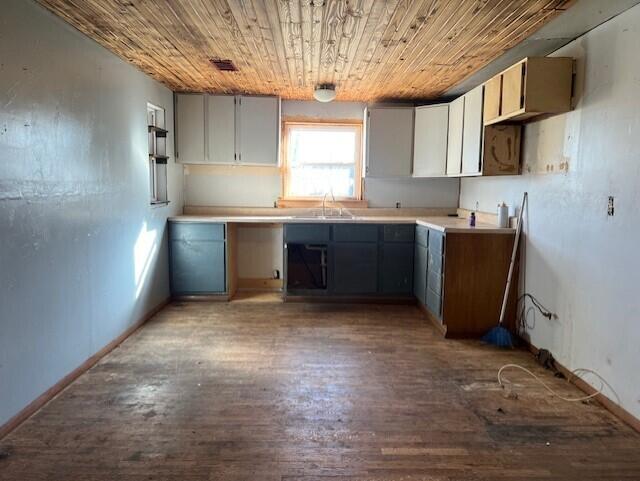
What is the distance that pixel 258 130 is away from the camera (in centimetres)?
506

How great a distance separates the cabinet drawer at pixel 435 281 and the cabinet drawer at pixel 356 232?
80cm

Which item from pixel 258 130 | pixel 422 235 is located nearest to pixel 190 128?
pixel 258 130

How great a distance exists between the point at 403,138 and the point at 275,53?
2.18m

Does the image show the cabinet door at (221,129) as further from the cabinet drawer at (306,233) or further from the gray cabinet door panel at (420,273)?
the gray cabinet door panel at (420,273)

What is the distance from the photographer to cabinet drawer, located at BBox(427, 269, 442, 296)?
156 inches

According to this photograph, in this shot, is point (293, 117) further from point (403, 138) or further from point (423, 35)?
point (423, 35)

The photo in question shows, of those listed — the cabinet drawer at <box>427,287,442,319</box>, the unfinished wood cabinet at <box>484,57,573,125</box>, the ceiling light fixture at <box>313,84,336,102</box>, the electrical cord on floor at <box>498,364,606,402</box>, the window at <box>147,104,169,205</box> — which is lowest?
the electrical cord on floor at <box>498,364,606,402</box>

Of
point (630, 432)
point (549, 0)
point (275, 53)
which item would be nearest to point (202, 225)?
point (275, 53)

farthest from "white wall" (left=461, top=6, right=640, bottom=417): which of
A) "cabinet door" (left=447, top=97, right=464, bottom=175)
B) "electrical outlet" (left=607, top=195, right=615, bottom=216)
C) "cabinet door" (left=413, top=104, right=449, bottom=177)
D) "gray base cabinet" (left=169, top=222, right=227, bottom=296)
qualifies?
A: "gray base cabinet" (left=169, top=222, right=227, bottom=296)

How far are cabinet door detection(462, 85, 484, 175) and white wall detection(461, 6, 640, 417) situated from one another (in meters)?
0.49

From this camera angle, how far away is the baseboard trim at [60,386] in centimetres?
232

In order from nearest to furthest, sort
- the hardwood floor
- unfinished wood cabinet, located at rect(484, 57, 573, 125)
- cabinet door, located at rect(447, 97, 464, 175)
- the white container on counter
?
the hardwood floor < unfinished wood cabinet, located at rect(484, 57, 573, 125) < the white container on counter < cabinet door, located at rect(447, 97, 464, 175)

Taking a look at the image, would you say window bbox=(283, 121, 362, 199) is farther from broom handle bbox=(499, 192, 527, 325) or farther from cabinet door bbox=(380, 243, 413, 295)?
broom handle bbox=(499, 192, 527, 325)

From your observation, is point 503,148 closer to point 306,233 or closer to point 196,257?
point 306,233
